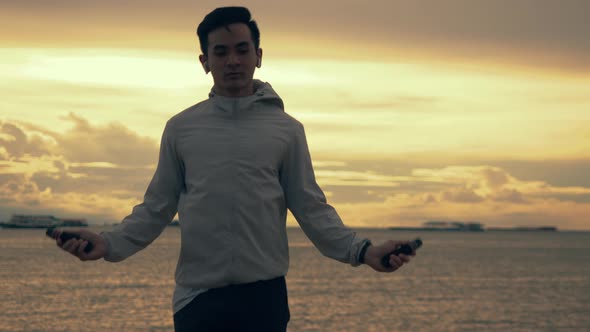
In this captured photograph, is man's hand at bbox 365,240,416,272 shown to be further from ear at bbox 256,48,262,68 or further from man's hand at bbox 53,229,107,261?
man's hand at bbox 53,229,107,261

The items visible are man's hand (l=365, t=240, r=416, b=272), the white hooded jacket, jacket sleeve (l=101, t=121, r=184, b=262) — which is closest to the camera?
man's hand (l=365, t=240, r=416, b=272)

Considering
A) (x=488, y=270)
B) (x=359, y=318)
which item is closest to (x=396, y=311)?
(x=359, y=318)

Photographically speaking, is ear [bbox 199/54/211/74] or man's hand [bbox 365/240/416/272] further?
ear [bbox 199/54/211/74]

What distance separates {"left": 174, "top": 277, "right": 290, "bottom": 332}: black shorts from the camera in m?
4.31

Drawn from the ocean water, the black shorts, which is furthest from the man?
the ocean water

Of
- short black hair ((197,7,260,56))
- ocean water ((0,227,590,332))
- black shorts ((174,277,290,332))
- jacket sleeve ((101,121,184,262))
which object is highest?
short black hair ((197,7,260,56))

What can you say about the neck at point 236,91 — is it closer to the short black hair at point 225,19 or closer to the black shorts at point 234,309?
the short black hair at point 225,19

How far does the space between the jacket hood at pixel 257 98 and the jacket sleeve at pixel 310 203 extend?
0.53ft

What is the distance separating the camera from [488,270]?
112m

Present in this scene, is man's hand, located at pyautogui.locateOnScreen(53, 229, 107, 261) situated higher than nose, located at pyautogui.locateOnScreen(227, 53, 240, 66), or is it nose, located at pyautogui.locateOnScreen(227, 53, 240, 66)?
nose, located at pyautogui.locateOnScreen(227, 53, 240, 66)

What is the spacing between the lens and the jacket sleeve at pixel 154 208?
450 cm

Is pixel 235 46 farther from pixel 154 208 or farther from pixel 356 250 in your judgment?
pixel 356 250

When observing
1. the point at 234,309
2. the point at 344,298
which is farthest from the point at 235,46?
the point at 344,298

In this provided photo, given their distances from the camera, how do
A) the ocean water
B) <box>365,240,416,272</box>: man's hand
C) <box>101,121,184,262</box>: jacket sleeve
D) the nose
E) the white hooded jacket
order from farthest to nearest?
the ocean water → <box>101,121,184,262</box>: jacket sleeve → the nose → the white hooded jacket → <box>365,240,416,272</box>: man's hand
